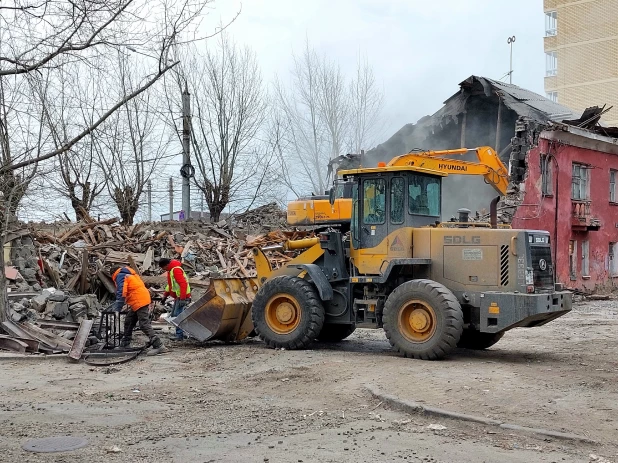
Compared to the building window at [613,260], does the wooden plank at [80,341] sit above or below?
below

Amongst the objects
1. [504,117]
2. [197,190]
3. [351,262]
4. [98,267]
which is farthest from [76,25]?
[504,117]

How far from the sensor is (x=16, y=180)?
463 inches

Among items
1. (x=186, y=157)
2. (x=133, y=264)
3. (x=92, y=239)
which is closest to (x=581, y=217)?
(x=186, y=157)

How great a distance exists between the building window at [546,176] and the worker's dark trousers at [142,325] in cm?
1764

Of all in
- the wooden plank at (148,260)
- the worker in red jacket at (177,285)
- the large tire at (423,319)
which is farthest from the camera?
the wooden plank at (148,260)

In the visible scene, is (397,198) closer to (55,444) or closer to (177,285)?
(177,285)

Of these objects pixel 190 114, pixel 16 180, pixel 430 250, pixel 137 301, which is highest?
pixel 190 114

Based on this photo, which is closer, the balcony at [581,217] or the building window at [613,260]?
the balcony at [581,217]

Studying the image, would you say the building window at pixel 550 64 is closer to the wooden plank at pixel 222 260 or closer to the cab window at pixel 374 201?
the wooden plank at pixel 222 260

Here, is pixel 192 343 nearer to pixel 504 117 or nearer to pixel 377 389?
pixel 377 389

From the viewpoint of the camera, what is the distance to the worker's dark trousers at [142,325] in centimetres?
1260

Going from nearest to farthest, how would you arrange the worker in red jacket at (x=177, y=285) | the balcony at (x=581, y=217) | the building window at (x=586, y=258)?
the worker in red jacket at (x=177, y=285) → the balcony at (x=581, y=217) → the building window at (x=586, y=258)

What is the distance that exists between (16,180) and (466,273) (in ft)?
23.4

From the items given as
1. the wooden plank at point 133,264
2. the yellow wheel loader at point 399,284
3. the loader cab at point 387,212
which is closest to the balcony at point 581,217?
the yellow wheel loader at point 399,284
